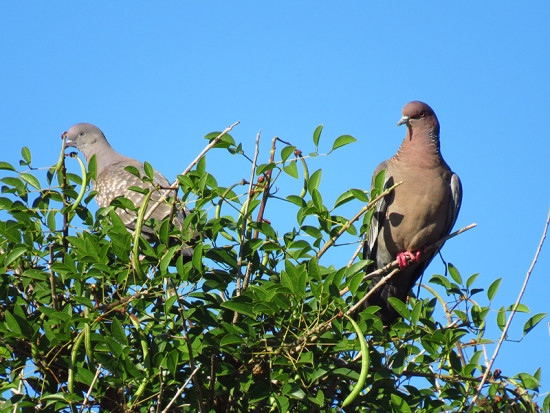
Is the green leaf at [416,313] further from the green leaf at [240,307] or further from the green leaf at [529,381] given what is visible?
the green leaf at [240,307]

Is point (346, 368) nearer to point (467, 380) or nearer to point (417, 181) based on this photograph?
point (467, 380)

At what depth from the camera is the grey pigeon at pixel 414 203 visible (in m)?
4.47

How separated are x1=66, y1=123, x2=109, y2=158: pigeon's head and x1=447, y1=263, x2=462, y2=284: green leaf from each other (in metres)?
4.67

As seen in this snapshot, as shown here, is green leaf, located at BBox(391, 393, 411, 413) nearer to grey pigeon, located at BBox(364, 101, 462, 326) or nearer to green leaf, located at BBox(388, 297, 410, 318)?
green leaf, located at BBox(388, 297, 410, 318)

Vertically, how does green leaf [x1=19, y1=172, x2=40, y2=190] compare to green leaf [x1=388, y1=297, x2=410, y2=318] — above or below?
above

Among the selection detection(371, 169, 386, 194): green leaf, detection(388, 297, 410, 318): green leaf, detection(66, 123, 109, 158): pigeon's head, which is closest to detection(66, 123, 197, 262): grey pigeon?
detection(66, 123, 109, 158): pigeon's head

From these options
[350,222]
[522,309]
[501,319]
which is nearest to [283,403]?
[350,222]

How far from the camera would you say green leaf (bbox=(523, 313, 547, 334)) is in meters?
2.96

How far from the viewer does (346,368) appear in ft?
9.04

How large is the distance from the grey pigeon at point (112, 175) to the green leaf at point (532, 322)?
2.86 m

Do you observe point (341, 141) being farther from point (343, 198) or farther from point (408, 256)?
point (408, 256)

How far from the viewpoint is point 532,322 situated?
9.75 feet

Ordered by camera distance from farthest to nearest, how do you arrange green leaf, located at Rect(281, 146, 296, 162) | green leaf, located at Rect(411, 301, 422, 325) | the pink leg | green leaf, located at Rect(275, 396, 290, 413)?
the pink leg
green leaf, located at Rect(281, 146, 296, 162)
green leaf, located at Rect(411, 301, 422, 325)
green leaf, located at Rect(275, 396, 290, 413)

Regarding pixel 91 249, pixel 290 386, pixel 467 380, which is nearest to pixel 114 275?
pixel 91 249
